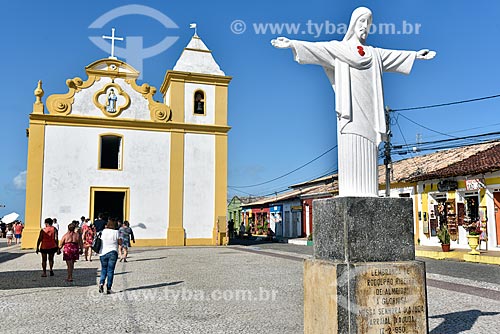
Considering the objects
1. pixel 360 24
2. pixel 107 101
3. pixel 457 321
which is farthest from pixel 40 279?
pixel 107 101

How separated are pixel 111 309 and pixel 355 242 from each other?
4594mm

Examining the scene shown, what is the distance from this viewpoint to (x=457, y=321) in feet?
19.1

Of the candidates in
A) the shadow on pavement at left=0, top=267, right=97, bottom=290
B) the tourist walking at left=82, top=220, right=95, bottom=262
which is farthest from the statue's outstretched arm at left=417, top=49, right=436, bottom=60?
the tourist walking at left=82, top=220, right=95, bottom=262

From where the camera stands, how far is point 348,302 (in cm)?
360

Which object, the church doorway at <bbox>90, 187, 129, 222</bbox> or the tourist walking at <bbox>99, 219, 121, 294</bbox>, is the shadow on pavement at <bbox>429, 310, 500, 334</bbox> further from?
the church doorway at <bbox>90, 187, 129, 222</bbox>

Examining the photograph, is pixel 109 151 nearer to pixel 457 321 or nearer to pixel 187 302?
pixel 187 302

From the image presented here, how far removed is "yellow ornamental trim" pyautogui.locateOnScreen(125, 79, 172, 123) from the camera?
22.1m

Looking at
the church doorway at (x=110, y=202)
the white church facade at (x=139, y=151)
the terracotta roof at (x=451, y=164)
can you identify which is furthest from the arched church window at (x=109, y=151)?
the terracotta roof at (x=451, y=164)

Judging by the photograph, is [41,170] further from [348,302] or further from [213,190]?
[348,302]

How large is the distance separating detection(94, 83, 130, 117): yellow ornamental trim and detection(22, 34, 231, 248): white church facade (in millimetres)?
44

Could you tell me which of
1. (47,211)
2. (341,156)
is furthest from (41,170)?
(341,156)

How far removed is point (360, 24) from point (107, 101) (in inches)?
748

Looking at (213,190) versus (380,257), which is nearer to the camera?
(380,257)

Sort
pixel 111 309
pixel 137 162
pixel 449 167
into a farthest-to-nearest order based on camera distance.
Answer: pixel 137 162
pixel 449 167
pixel 111 309
